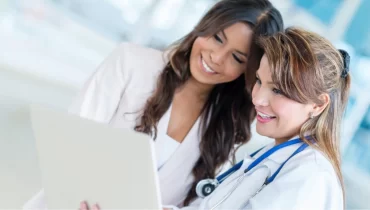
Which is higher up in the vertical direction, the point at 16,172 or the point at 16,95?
the point at 16,95

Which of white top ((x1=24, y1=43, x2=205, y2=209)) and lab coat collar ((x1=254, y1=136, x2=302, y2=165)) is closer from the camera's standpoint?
lab coat collar ((x1=254, y1=136, x2=302, y2=165))

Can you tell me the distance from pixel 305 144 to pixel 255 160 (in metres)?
0.16

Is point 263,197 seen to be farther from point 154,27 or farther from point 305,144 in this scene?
point 154,27

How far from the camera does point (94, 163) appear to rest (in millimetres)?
915

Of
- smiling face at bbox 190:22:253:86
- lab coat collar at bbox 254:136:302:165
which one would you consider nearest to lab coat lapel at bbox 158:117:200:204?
smiling face at bbox 190:22:253:86

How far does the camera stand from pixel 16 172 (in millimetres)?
1906

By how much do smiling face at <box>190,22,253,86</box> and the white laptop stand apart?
632 mm

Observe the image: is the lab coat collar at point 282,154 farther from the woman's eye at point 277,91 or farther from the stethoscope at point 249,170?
the woman's eye at point 277,91

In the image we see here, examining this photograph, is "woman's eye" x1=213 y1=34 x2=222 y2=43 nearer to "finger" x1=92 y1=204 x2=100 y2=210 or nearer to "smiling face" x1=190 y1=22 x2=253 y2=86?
"smiling face" x1=190 y1=22 x2=253 y2=86

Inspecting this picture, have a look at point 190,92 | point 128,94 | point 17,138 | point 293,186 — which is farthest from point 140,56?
point 17,138

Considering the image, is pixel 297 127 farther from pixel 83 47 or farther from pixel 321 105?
pixel 83 47

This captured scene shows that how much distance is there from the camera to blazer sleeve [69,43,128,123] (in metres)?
1.46

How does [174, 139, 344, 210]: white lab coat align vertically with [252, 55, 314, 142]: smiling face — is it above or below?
below

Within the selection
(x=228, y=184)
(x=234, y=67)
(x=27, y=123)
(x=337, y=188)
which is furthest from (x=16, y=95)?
(x=337, y=188)
